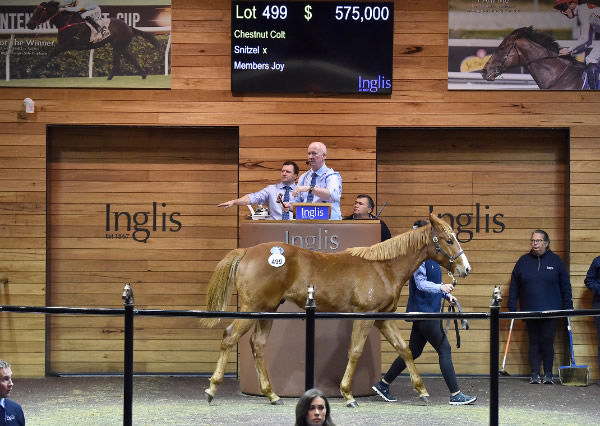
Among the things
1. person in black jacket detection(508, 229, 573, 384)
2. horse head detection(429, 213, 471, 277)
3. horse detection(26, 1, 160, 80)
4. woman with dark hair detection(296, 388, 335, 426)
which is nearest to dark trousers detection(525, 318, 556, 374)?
person in black jacket detection(508, 229, 573, 384)

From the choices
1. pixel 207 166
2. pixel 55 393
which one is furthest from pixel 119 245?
pixel 55 393

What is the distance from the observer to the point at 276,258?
25.2 feet

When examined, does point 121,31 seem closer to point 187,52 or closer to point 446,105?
point 187,52

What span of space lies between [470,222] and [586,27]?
229 cm

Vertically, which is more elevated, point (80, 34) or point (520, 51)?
point (80, 34)

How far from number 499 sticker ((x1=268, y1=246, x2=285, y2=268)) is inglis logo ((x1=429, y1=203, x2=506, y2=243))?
304 cm

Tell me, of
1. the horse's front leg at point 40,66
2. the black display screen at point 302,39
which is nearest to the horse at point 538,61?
the black display screen at point 302,39

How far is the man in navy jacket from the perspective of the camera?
5027mm

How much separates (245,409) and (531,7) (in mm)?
5157

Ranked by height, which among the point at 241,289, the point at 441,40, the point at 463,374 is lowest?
the point at 463,374

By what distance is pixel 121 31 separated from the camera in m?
9.87

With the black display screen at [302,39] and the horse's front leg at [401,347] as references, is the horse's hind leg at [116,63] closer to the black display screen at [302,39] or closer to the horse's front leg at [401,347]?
the black display screen at [302,39]

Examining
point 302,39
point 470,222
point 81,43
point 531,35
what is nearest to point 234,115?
point 302,39

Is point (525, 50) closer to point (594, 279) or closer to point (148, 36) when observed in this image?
point (594, 279)
